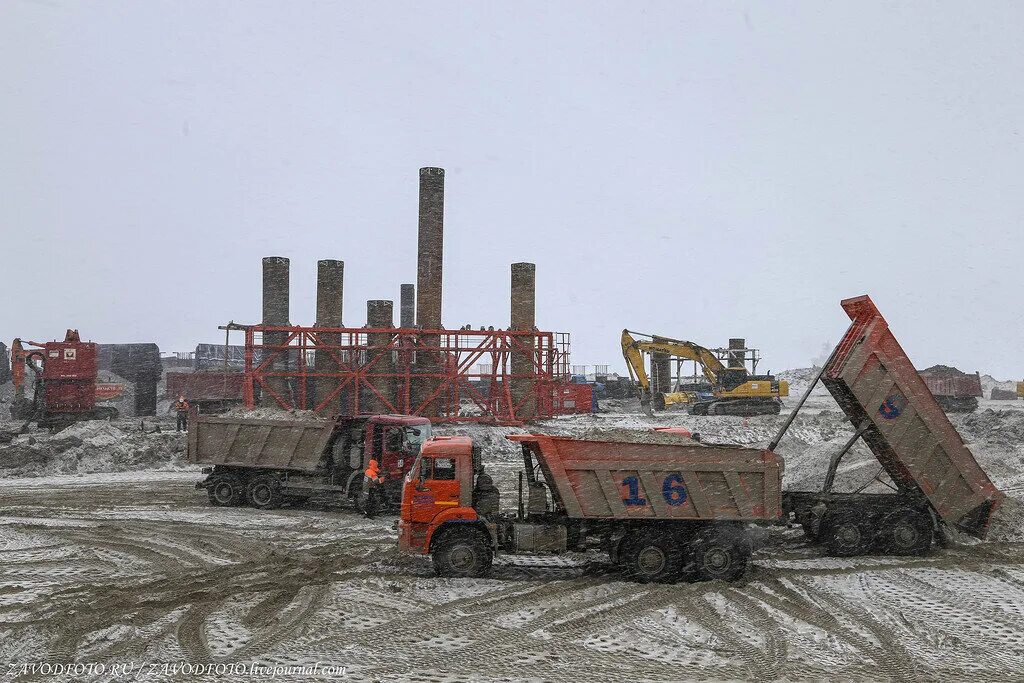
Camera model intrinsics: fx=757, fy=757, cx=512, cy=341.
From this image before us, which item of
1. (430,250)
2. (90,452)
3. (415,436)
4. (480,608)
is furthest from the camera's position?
(430,250)

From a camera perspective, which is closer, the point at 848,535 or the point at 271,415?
the point at 848,535

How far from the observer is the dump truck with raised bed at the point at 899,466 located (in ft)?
39.4

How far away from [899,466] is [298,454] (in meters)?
12.4

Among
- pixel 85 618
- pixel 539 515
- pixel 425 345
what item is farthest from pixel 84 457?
pixel 539 515

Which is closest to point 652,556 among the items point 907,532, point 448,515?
point 448,515

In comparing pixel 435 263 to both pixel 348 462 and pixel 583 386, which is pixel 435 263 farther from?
pixel 348 462

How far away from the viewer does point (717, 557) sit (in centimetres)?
1062

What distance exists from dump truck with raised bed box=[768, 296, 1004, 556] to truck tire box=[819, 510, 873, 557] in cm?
2

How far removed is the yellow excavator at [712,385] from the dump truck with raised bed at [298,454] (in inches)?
849

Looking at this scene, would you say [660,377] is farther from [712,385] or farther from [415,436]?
[415,436]

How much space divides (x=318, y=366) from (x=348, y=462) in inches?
543

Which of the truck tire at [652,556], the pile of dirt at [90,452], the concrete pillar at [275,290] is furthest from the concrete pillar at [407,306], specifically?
the truck tire at [652,556]

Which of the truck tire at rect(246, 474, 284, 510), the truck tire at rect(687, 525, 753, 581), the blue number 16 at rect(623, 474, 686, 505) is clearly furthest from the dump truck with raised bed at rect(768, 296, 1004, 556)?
the truck tire at rect(246, 474, 284, 510)

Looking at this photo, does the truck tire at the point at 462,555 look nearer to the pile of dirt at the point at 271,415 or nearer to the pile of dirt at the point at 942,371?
the pile of dirt at the point at 271,415
